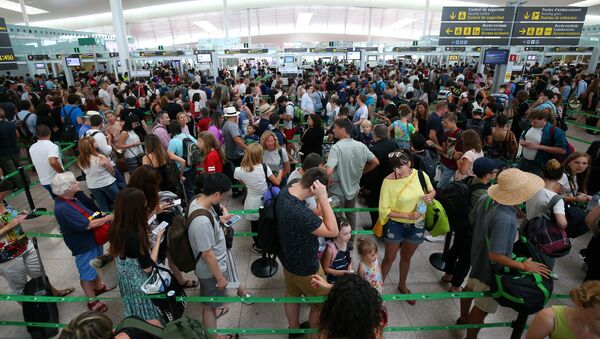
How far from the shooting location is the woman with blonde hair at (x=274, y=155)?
475 cm

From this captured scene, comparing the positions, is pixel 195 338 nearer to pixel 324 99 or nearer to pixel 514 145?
pixel 514 145

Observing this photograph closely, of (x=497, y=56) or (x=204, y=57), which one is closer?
(x=497, y=56)

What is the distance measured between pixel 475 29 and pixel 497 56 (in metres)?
1.64

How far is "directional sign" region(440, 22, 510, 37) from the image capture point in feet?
37.2

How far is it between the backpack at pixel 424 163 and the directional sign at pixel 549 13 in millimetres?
9605

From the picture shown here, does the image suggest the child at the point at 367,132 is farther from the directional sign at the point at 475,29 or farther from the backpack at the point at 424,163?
the directional sign at the point at 475,29

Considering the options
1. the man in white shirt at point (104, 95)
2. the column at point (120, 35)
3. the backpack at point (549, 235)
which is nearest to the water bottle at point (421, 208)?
the backpack at point (549, 235)

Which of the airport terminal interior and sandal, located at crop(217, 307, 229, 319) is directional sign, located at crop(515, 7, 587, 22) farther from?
sandal, located at crop(217, 307, 229, 319)

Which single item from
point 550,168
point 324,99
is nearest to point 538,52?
point 324,99

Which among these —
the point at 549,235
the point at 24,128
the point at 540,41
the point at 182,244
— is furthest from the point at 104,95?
the point at 540,41

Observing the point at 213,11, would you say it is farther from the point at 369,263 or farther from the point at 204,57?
the point at 369,263

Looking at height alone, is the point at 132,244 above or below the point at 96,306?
above

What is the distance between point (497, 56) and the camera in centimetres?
1064

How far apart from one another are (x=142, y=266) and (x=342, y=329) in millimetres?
1766
